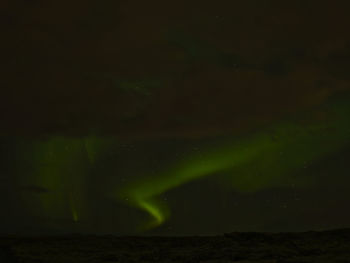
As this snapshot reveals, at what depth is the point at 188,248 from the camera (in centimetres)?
738

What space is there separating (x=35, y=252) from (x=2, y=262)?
563mm

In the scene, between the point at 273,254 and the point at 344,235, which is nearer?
the point at 273,254

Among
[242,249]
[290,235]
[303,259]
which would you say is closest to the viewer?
[303,259]

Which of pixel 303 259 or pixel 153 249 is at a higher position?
pixel 153 249

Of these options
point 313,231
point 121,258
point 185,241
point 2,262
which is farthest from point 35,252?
point 313,231

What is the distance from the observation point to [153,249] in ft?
24.1

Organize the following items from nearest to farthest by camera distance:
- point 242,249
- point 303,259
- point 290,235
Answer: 1. point 303,259
2. point 242,249
3. point 290,235

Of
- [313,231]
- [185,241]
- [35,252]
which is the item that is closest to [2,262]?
[35,252]

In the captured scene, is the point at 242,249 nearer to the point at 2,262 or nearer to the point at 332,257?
the point at 332,257

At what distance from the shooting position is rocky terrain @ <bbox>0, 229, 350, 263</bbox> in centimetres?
683

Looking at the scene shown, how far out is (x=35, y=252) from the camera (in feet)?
24.0

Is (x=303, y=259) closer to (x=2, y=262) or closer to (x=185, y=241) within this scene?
(x=185, y=241)

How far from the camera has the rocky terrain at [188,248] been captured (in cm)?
683

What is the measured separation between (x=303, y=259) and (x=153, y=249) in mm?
2219
